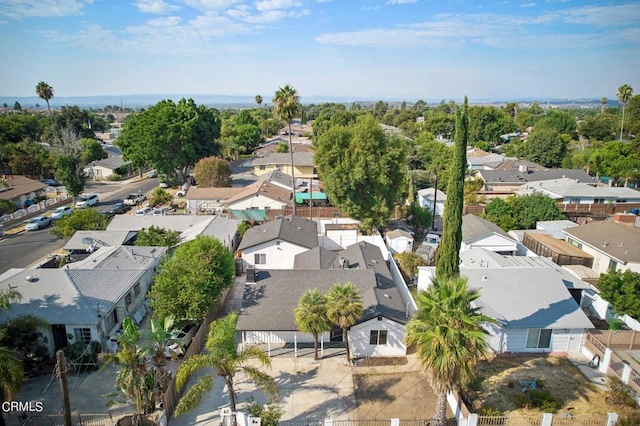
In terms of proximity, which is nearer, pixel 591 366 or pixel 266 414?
pixel 266 414

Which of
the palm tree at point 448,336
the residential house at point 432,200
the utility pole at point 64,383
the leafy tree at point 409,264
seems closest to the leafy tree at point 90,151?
the residential house at point 432,200

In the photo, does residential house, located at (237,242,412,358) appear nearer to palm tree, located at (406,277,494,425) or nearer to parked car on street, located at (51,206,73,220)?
palm tree, located at (406,277,494,425)

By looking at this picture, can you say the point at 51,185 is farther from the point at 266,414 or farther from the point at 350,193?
the point at 266,414

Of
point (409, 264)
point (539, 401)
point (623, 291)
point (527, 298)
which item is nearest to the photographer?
point (539, 401)

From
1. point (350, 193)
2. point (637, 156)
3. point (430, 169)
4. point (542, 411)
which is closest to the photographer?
point (542, 411)

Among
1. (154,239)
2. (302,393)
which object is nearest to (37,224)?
(154,239)

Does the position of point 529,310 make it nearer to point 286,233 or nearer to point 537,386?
point 537,386

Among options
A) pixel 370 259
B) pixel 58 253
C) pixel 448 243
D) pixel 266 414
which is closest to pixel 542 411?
pixel 448 243
